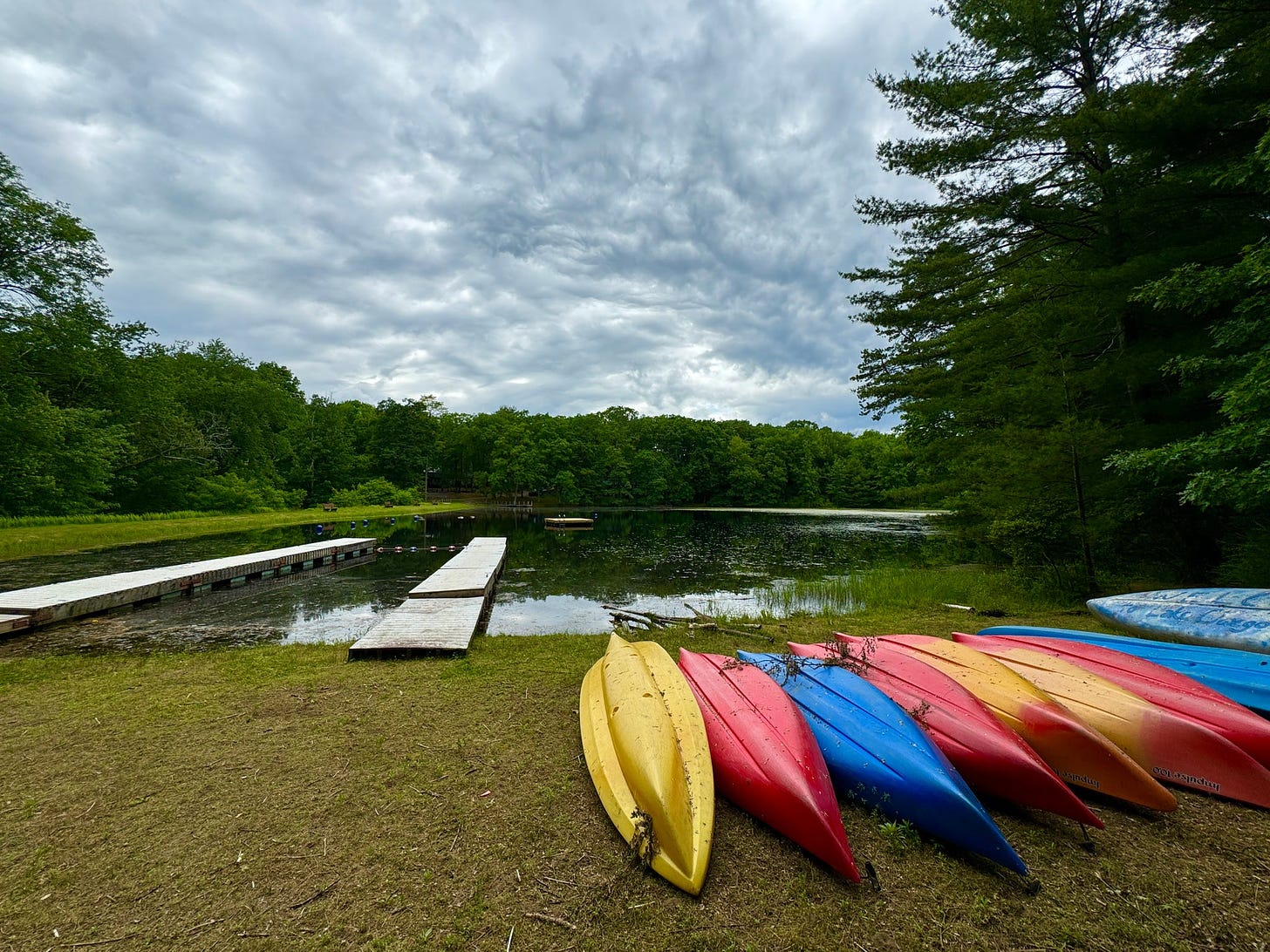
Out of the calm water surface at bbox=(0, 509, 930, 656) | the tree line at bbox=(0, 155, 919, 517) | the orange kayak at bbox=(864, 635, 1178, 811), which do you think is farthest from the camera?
the tree line at bbox=(0, 155, 919, 517)

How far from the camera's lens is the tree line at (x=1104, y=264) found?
22.4ft

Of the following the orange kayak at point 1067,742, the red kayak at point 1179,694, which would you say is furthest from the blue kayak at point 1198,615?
the orange kayak at point 1067,742

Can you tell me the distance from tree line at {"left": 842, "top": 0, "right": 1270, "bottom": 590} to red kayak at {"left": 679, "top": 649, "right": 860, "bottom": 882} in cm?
632

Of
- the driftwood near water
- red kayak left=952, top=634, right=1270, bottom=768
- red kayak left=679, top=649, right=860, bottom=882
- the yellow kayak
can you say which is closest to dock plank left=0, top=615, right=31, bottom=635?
the driftwood near water

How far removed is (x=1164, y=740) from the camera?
3080 mm

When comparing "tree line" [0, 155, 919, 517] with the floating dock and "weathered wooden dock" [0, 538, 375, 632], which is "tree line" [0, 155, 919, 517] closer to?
"weathered wooden dock" [0, 538, 375, 632]

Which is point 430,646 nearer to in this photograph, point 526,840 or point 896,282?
point 526,840

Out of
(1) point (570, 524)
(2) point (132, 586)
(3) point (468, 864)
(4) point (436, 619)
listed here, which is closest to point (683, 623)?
(4) point (436, 619)

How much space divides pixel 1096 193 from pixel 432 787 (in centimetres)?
1427

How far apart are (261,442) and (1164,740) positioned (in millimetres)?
53919

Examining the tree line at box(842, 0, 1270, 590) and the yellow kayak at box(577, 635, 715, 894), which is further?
the tree line at box(842, 0, 1270, 590)

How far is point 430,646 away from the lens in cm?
620

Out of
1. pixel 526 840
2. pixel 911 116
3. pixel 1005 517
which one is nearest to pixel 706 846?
pixel 526 840

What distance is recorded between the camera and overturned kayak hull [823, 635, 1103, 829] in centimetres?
252
